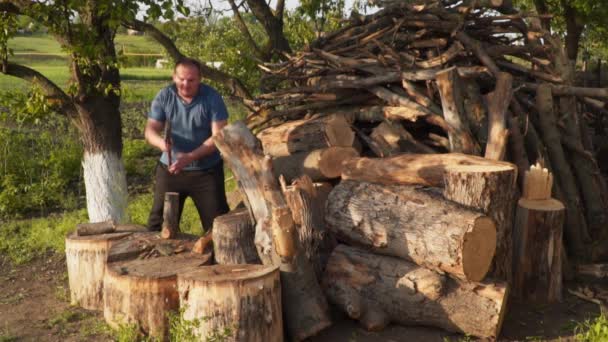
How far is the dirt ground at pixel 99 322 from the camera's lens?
4902mm

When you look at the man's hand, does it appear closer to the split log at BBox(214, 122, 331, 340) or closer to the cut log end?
the split log at BBox(214, 122, 331, 340)

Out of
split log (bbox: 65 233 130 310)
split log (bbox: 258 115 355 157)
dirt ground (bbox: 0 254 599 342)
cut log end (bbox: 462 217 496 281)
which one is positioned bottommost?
dirt ground (bbox: 0 254 599 342)

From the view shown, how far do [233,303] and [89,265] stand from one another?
2012 millimetres

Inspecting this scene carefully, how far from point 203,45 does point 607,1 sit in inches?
308

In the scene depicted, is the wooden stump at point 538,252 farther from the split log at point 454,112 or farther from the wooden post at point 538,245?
the split log at point 454,112

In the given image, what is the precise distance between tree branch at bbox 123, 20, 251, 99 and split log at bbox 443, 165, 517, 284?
374cm

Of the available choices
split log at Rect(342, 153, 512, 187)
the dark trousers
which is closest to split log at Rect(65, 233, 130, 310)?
the dark trousers

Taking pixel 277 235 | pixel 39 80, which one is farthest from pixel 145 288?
pixel 39 80

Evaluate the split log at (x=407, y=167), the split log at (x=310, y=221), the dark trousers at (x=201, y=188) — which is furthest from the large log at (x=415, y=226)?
the dark trousers at (x=201, y=188)

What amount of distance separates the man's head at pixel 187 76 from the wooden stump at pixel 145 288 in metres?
1.46

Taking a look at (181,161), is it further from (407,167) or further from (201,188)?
(407,167)

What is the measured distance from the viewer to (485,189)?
4.84 metres

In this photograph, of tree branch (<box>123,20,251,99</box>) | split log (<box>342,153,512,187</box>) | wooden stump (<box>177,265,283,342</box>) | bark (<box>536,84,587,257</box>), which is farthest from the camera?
tree branch (<box>123,20,251,99</box>)

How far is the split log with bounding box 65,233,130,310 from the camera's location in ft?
18.5
